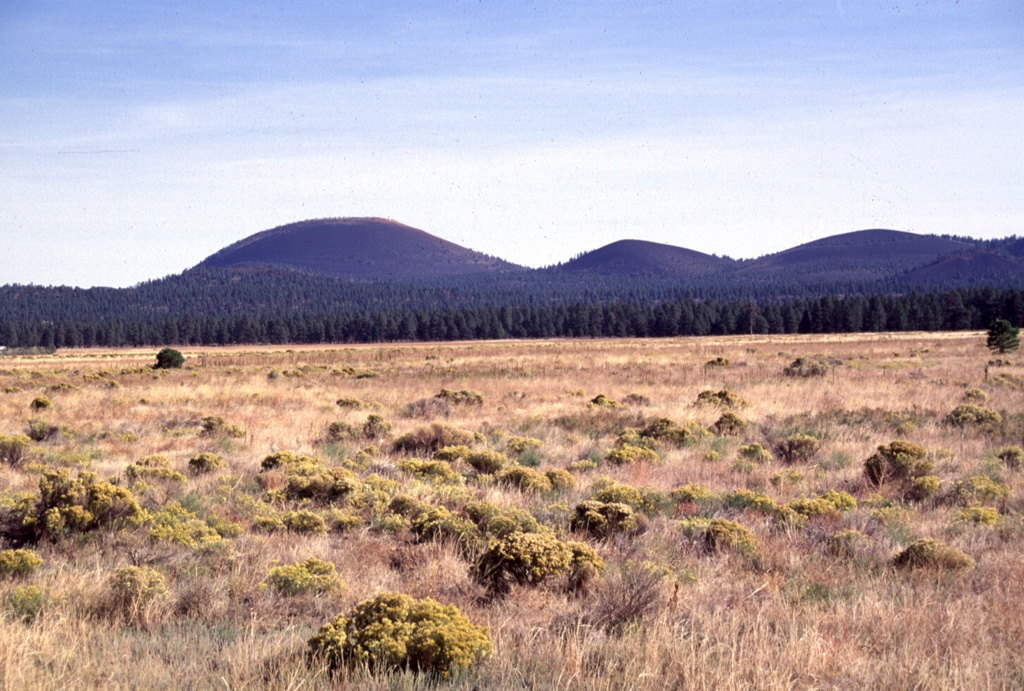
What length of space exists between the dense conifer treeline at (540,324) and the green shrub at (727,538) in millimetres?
104704

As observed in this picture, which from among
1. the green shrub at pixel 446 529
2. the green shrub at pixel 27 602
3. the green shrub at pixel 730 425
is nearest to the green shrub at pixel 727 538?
the green shrub at pixel 446 529

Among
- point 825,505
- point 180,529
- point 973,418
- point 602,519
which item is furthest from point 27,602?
point 973,418

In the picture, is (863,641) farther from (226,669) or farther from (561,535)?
(226,669)

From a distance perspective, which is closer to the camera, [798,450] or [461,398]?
[798,450]

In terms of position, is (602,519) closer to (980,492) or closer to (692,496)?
(692,496)

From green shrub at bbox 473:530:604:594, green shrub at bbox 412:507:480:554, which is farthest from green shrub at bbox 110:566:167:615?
green shrub at bbox 412:507:480:554

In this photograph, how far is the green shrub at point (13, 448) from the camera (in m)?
12.2

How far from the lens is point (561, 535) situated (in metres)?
7.24

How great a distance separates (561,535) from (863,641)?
→ 3054 millimetres

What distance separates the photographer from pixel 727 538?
6.80 m

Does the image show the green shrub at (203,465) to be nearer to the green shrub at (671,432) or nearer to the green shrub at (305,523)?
the green shrub at (305,523)

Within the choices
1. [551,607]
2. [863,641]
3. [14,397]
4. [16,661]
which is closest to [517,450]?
[551,607]

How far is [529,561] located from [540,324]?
399 feet

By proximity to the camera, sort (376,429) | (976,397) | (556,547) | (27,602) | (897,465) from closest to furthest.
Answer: (27,602) → (556,547) → (897,465) → (376,429) → (976,397)
